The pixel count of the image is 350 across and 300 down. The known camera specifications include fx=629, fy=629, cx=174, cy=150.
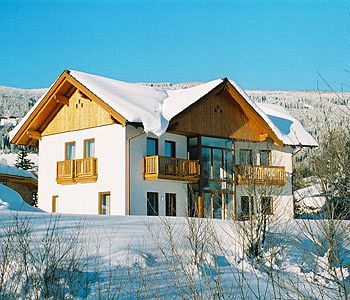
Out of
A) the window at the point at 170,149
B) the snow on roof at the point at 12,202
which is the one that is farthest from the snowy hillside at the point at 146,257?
the window at the point at 170,149

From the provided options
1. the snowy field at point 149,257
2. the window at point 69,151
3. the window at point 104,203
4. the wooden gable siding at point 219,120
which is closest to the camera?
the snowy field at point 149,257

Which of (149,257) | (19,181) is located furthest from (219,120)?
(149,257)

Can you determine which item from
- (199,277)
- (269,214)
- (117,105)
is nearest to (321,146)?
(199,277)

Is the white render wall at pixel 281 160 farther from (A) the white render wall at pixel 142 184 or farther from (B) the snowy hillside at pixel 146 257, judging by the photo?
(B) the snowy hillside at pixel 146 257

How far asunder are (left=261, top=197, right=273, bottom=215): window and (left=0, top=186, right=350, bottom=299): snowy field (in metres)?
0.48

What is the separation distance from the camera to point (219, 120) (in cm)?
3092

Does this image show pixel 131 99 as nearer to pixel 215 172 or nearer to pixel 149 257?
pixel 215 172

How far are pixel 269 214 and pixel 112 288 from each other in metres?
6.82

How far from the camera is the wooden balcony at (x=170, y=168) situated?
89.9 ft

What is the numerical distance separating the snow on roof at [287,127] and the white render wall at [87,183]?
9.03 meters

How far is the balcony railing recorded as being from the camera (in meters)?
28.5

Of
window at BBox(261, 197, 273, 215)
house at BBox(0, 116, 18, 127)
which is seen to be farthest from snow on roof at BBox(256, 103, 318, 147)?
house at BBox(0, 116, 18, 127)

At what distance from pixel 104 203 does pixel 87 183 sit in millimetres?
1368

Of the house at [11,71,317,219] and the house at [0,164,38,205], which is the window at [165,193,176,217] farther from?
the house at [0,164,38,205]
